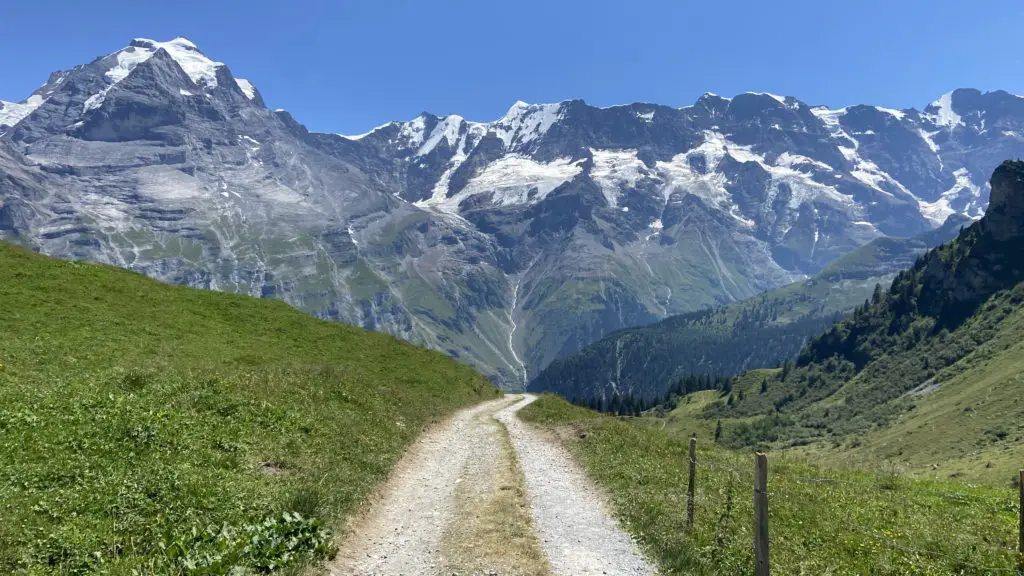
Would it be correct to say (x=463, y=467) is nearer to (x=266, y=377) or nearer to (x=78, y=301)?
(x=266, y=377)

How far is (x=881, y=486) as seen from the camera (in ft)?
86.5

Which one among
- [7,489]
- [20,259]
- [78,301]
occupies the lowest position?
[7,489]

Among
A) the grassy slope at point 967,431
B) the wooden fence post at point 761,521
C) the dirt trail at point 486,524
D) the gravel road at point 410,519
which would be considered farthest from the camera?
the grassy slope at point 967,431

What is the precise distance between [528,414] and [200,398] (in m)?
29.9

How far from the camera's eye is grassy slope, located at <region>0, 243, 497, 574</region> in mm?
13609

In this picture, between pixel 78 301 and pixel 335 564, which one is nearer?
pixel 335 564

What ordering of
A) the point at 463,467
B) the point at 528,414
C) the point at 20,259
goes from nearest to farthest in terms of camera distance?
the point at 463,467 → the point at 20,259 → the point at 528,414

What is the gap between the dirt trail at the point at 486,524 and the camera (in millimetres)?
15531

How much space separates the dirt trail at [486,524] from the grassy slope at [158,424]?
1.36 meters

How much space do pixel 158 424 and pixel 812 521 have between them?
23527 millimetres

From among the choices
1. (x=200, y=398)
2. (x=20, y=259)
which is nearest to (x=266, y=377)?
(x=200, y=398)

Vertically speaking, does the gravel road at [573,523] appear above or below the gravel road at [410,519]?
below

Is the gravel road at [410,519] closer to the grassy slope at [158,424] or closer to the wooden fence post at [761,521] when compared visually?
the grassy slope at [158,424]

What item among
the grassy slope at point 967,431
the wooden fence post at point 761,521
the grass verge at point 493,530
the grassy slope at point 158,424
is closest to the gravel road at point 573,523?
the grass verge at point 493,530
